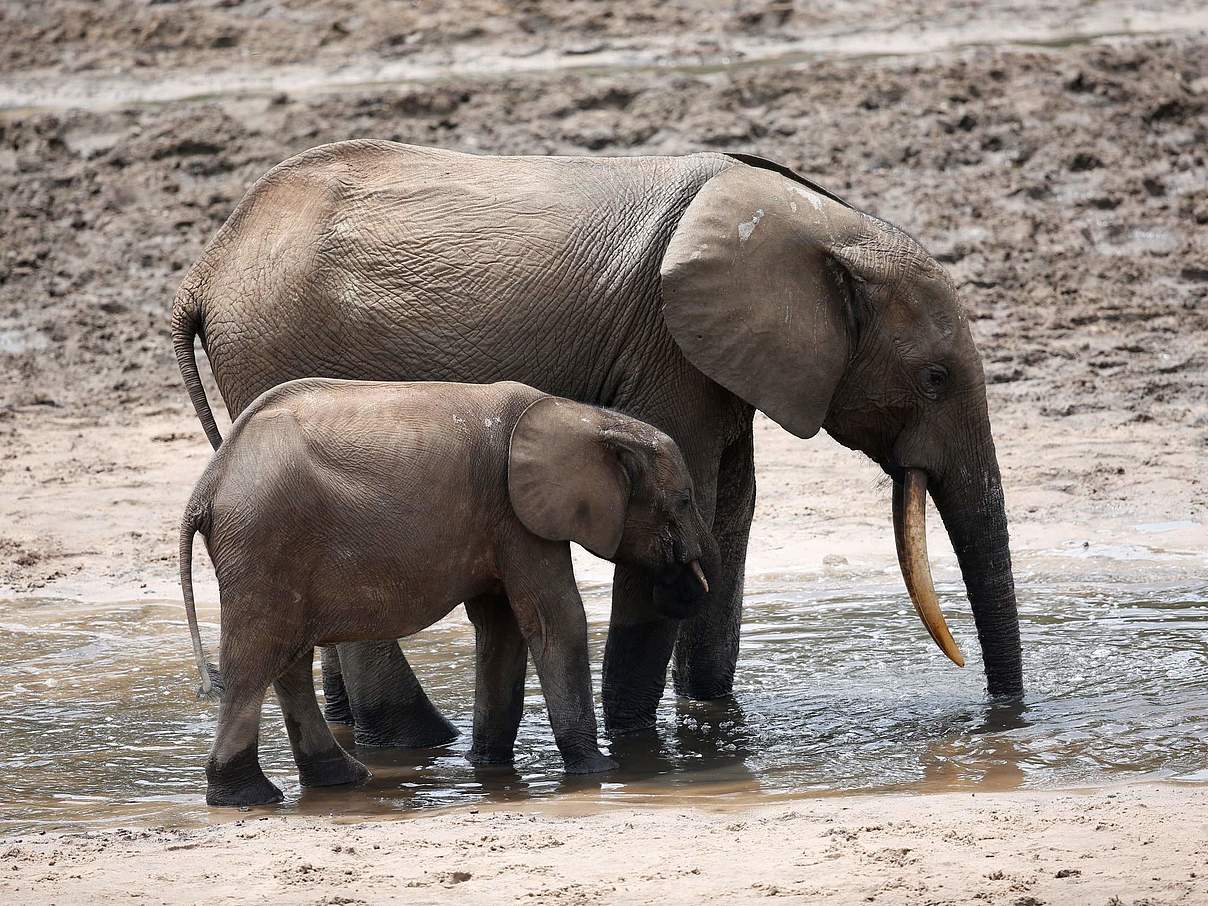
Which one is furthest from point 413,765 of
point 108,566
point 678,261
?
point 108,566

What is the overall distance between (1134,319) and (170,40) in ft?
32.3

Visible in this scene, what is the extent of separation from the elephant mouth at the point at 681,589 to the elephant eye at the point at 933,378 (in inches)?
42.8

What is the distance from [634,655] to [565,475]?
1108mm

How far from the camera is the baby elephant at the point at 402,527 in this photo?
6375mm

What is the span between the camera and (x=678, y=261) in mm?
6957

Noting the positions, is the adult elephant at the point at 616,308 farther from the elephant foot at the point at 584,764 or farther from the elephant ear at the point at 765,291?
the elephant foot at the point at 584,764

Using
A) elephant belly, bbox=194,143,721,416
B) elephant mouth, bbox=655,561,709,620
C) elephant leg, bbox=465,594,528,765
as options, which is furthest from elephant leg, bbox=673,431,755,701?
elephant leg, bbox=465,594,528,765

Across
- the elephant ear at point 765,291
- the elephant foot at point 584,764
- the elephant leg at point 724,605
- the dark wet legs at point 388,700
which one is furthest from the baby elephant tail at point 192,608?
the elephant leg at point 724,605

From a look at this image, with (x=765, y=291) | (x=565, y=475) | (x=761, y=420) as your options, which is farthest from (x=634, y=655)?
(x=761, y=420)

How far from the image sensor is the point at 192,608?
6512 mm

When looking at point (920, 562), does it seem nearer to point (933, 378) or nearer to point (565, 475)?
point (933, 378)

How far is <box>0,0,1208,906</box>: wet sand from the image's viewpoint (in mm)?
5266

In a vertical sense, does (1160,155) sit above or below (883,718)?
above

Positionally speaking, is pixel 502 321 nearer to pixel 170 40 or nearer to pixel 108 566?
pixel 108 566
